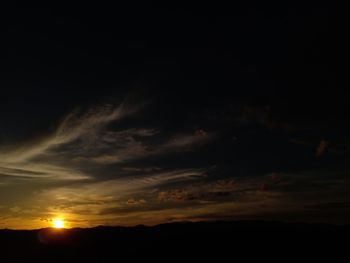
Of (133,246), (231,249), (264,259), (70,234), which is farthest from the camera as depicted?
(70,234)

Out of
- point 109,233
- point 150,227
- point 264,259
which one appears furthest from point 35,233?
point 264,259

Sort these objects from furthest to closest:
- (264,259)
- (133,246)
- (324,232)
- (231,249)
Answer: (324,232), (133,246), (231,249), (264,259)

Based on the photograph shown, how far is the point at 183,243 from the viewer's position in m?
60.8

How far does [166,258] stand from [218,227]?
57.9 ft

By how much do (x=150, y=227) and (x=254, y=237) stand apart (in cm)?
2028

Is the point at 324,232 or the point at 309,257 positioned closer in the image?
the point at 309,257

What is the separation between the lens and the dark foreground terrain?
55.2 m

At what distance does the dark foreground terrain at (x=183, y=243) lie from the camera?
55.2 meters

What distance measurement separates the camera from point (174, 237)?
211 ft

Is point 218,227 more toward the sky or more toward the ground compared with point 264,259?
more toward the sky

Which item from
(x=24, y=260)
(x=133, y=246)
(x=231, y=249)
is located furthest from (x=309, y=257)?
(x=24, y=260)

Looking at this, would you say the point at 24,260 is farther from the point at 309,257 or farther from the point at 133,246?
the point at 309,257

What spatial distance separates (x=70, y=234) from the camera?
71188mm

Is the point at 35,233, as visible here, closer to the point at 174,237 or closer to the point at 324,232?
the point at 174,237
